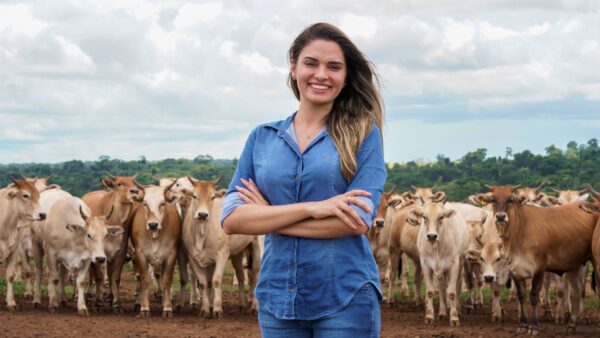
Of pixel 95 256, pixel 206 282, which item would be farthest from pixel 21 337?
pixel 206 282

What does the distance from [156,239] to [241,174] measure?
36.5 ft

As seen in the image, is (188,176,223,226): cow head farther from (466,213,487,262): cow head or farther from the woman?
the woman

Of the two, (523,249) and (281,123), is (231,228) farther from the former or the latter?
(523,249)

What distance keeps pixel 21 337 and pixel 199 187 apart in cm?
384

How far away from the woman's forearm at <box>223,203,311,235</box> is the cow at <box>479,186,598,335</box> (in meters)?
10.1

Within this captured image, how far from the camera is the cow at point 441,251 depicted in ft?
46.6

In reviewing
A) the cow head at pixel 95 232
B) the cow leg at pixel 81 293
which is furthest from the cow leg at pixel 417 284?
the cow leg at pixel 81 293

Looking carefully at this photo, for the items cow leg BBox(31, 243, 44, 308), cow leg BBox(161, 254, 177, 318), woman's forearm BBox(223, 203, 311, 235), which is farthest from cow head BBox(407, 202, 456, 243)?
woman's forearm BBox(223, 203, 311, 235)

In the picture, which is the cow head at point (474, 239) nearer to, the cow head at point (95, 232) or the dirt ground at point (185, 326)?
the dirt ground at point (185, 326)

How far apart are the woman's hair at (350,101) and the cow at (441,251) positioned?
10.1m

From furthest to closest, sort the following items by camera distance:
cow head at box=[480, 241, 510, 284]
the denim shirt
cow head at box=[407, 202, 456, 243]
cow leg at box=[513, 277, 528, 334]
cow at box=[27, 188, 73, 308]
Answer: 1. cow at box=[27, 188, 73, 308]
2. cow head at box=[480, 241, 510, 284]
3. cow head at box=[407, 202, 456, 243]
4. cow leg at box=[513, 277, 528, 334]
5. the denim shirt

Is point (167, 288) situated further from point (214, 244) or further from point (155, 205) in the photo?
point (155, 205)

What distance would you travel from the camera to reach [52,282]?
14.9 meters

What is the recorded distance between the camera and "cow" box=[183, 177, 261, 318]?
14.5 meters
